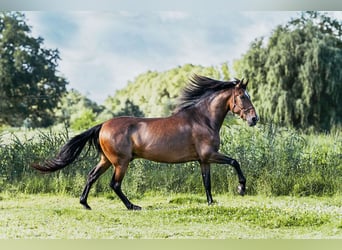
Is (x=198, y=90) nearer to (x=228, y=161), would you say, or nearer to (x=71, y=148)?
(x=228, y=161)

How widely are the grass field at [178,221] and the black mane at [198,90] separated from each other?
112cm

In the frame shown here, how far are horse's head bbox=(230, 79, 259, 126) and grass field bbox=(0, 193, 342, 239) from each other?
3.10 ft

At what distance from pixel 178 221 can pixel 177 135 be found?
0.88m

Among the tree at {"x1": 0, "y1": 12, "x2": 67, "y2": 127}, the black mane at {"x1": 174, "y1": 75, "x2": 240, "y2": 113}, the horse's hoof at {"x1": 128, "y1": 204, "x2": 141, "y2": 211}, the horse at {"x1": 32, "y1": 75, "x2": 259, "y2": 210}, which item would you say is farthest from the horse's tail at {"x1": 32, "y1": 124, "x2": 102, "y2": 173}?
the tree at {"x1": 0, "y1": 12, "x2": 67, "y2": 127}

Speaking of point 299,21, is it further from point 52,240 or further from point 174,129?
point 52,240

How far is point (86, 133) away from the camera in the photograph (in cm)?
608

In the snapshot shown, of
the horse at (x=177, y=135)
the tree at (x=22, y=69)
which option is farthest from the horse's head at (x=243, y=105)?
the tree at (x=22, y=69)

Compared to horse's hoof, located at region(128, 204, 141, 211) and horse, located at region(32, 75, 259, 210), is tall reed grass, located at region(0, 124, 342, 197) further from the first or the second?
→ horse, located at region(32, 75, 259, 210)

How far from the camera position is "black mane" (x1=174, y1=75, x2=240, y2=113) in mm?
6051

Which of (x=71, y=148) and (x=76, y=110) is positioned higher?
(x=76, y=110)

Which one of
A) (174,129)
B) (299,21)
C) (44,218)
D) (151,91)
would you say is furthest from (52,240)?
(299,21)

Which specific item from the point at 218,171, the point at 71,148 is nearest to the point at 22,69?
the point at 71,148

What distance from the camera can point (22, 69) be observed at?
8.81 metres

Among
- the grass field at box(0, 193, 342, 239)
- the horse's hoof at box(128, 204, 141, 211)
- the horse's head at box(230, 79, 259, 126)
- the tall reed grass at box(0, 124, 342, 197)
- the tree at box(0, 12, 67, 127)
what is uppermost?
the tree at box(0, 12, 67, 127)
